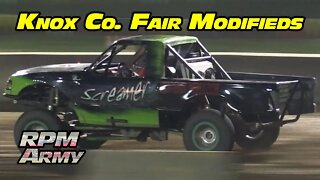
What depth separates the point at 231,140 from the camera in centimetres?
904

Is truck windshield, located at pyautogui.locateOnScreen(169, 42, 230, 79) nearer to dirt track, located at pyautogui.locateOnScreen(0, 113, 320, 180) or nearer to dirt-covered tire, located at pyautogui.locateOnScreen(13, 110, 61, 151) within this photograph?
dirt-covered tire, located at pyautogui.locateOnScreen(13, 110, 61, 151)

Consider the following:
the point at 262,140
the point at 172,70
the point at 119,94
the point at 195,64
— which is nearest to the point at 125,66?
the point at 119,94

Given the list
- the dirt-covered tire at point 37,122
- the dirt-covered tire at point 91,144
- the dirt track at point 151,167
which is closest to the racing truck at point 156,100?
the dirt-covered tire at point 37,122

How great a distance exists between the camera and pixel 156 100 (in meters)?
9.49

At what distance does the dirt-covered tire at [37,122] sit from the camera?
31.3 ft

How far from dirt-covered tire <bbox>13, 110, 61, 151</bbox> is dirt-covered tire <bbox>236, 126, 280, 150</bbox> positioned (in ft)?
8.35

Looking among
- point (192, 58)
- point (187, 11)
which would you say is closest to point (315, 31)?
point (187, 11)

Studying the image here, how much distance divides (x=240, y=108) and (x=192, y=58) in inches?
51.7

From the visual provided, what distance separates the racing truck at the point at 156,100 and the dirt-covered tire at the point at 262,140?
14mm

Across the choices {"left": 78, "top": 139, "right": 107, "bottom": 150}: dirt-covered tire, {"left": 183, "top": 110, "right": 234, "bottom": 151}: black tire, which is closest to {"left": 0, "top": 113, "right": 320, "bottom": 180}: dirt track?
{"left": 183, "top": 110, "right": 234, "bottom": 151}: black tire

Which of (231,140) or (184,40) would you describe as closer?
(231,140)

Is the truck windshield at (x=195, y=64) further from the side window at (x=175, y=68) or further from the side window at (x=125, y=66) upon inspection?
the side window at (x=125, y=66)

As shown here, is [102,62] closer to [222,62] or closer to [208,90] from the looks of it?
[208,90]

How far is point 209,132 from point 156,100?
84 cm
